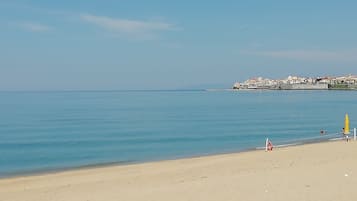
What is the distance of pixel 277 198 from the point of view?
10.0m

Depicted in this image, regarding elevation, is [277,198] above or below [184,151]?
above

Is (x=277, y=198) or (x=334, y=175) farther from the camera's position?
(x=334, y=175)

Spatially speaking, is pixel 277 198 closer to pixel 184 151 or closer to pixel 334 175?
pixel 334 175

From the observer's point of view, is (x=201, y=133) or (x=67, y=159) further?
(x=201, y=133)

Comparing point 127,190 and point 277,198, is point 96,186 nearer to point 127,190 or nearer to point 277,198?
point 127,190

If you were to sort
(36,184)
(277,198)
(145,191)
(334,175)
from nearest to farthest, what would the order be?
(277,198), (145,191), (334,175), (36,184)

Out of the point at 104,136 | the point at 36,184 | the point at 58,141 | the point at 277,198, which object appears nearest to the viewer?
the point at 277,198

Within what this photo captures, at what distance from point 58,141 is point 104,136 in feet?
14.3

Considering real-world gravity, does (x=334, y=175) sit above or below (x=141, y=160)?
above

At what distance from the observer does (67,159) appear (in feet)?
85.6

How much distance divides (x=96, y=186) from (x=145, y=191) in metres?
2.68

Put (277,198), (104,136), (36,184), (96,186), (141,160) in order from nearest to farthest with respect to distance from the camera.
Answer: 1. (277,198)
2. (96,186)
3. (36,184)
4. (141,160)
5. (104,136)

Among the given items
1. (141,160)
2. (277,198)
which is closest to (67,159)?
(141,160)

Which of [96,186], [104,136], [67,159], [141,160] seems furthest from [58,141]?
[96,186]
